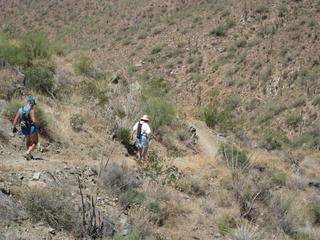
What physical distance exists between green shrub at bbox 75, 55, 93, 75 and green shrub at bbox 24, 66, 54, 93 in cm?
531

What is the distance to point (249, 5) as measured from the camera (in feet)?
122

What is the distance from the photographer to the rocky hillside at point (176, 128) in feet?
26.9

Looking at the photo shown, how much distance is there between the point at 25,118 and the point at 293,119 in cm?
1924

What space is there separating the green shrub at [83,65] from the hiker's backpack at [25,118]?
12012 mm

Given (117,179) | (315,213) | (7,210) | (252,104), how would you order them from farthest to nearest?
1. (252,104)
2. (315,213)
3. (117,179)
4. (7,210)

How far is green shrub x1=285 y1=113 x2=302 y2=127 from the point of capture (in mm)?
25125

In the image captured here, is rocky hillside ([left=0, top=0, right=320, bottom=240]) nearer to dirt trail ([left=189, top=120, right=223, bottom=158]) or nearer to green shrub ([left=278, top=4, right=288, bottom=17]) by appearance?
dirt trail ([left=189, top=120, right=223, bottom=158])

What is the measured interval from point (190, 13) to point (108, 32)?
8.97 metres

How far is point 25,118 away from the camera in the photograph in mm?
9477

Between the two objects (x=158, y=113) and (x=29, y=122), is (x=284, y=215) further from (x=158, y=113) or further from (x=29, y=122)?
(x=158, y=113)

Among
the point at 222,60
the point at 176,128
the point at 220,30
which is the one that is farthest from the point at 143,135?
the point at 220,30

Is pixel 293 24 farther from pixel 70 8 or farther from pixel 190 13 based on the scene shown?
pixel 70 8

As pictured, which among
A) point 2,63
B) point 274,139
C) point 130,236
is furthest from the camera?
point 274,139

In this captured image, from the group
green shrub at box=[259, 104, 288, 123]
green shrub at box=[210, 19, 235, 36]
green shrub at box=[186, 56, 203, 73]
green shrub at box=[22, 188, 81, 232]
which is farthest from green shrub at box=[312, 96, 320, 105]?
green shrub at box=[22, 188, 81, 232]
